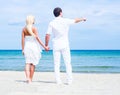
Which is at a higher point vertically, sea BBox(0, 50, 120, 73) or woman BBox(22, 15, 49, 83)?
woman BBox(22, 15, 49, 83)

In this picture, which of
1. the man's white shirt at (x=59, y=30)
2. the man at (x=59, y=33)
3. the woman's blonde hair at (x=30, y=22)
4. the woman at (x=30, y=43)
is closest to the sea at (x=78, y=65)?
the woman at (x=30, y=43)

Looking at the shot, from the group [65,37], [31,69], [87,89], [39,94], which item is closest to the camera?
[39,94]

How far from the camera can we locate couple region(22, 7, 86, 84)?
33.8ft

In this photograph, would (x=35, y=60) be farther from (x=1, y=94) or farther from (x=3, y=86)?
(x=1, y=94)

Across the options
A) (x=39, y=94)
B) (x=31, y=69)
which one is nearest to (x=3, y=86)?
(x=31, y=69)

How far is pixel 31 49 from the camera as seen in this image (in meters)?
10.9

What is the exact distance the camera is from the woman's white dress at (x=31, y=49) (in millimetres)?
10859

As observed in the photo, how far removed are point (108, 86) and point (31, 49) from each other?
221 centimetres

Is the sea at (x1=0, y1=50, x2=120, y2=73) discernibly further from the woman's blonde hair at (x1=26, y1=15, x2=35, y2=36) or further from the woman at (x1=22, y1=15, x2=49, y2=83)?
the woman's blonde hair at (x1=26, y1=15, x2=35, y2=36)

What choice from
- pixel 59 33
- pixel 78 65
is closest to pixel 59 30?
pixel 59 33

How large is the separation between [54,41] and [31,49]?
80 centimetres

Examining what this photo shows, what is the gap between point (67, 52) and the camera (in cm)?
1045

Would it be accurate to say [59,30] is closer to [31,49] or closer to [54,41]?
[54,41]

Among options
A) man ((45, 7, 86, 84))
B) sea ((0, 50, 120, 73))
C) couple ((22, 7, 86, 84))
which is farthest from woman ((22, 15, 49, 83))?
sea ((0, 50, 120, 73))
